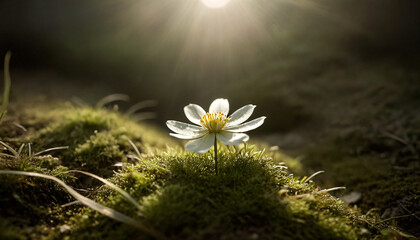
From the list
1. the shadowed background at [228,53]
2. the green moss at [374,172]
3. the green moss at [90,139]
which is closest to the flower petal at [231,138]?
the green moss at [90,139]

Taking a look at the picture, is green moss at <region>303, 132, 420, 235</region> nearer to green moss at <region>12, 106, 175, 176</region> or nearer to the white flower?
the white flower

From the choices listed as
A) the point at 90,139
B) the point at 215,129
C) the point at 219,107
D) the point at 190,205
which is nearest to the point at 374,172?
the point at 219,107

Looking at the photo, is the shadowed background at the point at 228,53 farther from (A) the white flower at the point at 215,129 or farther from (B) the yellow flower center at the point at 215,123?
(B) the yellow flower center at the point at 215,123

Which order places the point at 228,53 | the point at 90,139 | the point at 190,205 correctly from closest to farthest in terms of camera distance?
the point at 190,205 < the point at 90,139 < the point at 228,53

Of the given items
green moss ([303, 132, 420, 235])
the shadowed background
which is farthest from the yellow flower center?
the shadowed background

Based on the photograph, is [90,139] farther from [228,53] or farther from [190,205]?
[228,53]
